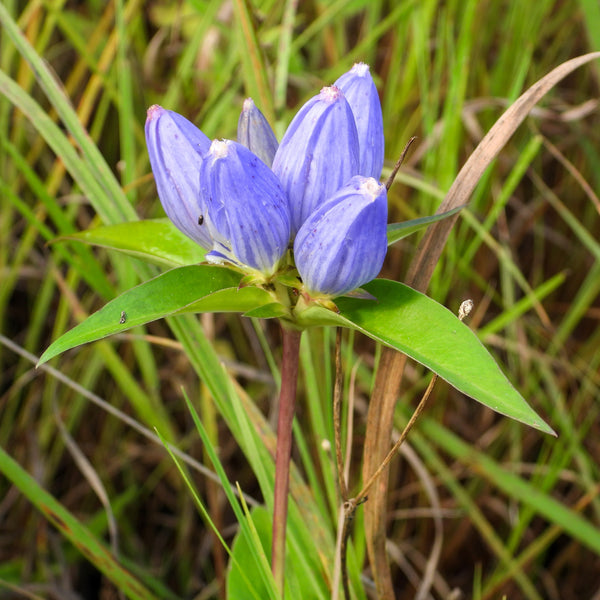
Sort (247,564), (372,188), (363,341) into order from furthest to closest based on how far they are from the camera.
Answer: (363,341), (247,564), (372,188)

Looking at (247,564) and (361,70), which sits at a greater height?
(361,70)

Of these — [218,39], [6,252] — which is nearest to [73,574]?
[6,252]

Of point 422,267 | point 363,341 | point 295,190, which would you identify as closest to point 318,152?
point 295,190

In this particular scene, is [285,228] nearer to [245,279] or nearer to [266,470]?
[245,279]

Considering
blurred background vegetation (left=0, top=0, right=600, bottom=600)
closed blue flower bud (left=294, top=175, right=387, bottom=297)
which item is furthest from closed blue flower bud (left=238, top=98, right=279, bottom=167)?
blurred background vegetation (left=0, top=0, right=600, bottom=600)

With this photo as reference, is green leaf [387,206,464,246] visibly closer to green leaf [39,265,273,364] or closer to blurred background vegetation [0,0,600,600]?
green leaf [39,265,273,364]

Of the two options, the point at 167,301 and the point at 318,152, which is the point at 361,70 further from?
the point at 167,301
